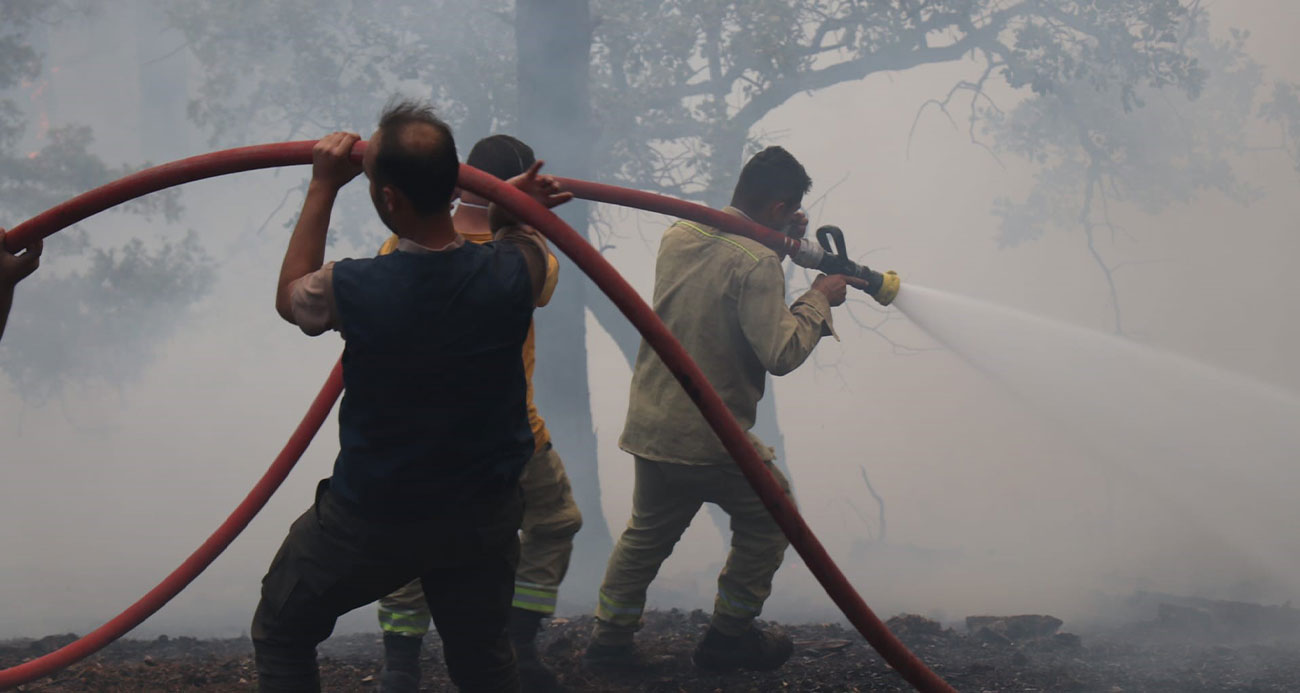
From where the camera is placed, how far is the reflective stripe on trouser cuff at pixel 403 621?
11.1 ft

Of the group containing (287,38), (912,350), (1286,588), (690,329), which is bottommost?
(1286,588)

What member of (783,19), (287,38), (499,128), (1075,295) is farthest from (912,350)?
(287,38)

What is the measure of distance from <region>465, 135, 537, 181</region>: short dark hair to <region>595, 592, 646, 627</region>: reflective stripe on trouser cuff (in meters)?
1.71

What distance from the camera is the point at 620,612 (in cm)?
400

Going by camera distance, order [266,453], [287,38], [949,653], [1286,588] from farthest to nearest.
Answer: [266,453], [287,38], [1286,588], [949,653]

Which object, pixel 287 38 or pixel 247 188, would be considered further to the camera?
pixel 247 188

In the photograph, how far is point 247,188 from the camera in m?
11.6

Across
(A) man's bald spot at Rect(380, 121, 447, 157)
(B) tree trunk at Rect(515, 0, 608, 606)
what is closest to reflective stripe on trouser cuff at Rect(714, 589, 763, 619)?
(A) man's bald spot at Rect(380, 121, 447, 157)

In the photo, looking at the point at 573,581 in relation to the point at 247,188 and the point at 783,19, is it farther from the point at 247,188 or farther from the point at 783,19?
the point at 247,188

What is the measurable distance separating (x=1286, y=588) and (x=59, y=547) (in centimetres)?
1086

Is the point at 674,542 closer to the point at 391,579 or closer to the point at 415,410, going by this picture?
the point at 391,579

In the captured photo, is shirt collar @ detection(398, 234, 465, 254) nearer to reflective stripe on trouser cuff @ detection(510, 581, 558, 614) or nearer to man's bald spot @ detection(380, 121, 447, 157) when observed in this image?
man's bald spot @ detection(380, 121, 447, 157)

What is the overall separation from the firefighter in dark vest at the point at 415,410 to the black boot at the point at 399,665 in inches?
37.2

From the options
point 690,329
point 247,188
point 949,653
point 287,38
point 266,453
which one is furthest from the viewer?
point 266,453
